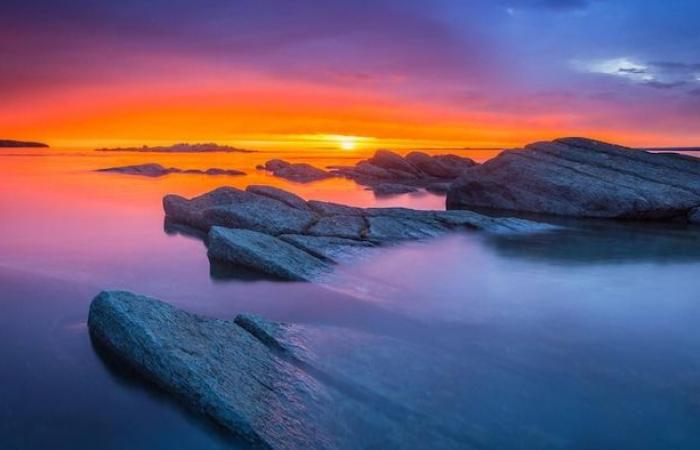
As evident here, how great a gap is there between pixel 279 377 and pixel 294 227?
1001cm

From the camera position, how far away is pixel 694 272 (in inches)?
613

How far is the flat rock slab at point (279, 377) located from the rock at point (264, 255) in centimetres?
390

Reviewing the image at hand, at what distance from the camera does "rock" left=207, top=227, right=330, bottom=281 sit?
12850 mm

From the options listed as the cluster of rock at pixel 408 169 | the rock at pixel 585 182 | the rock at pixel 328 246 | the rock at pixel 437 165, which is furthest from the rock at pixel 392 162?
the rock at pixel 328 246

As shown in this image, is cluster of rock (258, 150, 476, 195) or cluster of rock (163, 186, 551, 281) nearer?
cluster of rock (163, 186, 551, 281)

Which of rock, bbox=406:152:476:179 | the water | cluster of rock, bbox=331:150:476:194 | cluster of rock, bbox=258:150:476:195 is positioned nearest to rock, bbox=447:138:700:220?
the water

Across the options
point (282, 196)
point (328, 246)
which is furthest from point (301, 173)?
point (328, 246)

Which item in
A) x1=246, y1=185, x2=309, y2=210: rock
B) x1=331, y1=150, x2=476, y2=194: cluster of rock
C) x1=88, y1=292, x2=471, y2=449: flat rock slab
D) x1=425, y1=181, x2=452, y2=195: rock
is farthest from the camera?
x1=331, y1=150, x2=476, y2=194: cluster of rock

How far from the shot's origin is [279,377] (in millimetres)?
7191

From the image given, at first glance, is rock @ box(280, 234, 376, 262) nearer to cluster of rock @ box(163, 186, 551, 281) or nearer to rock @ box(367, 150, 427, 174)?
cluster of rock @ box(163, 186, 551, 281)

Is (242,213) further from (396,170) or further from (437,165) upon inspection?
(437,165)

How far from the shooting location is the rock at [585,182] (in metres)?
24.5

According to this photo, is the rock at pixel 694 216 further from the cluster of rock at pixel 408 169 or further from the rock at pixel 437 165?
the rock at pixel 437 165

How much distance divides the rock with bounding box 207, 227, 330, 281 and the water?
0.57m
